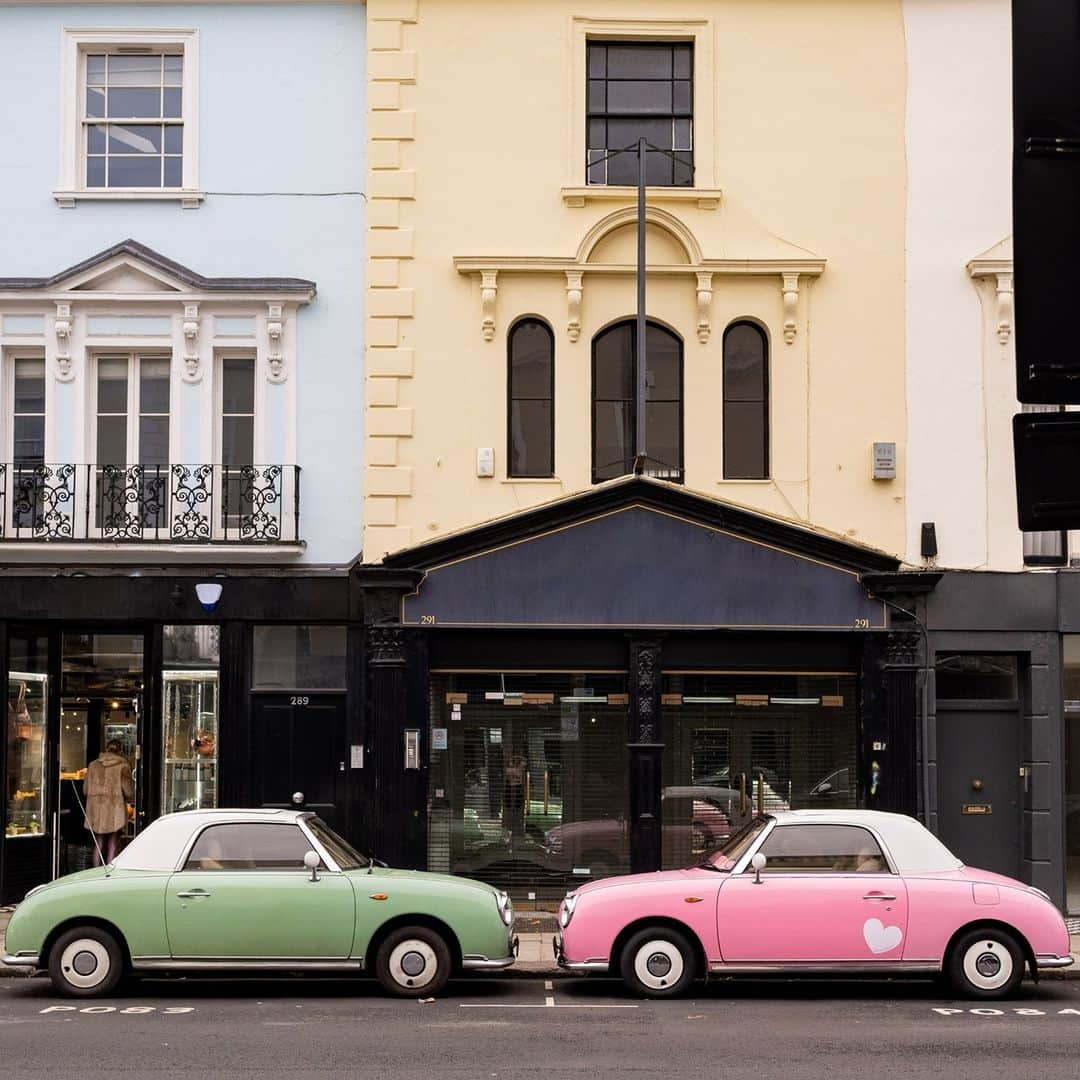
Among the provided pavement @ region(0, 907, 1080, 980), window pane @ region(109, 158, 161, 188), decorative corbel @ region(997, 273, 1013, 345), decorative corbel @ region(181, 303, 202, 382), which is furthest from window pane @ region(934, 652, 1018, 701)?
window pane @ region(109, 158, 161, 188)

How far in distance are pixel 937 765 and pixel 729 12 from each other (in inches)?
346

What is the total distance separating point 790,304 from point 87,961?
33.5 feet

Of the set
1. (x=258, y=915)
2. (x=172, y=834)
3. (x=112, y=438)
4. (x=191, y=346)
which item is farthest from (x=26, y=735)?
(x=258, y=915)

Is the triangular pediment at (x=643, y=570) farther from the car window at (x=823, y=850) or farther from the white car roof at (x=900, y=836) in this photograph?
the car window at (x=823, y=850)

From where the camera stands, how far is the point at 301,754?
17.6 metres

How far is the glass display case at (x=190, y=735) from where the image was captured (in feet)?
58.4

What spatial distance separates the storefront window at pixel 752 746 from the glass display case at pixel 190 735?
5045 mm

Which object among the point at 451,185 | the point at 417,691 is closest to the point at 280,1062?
the point at 417,691

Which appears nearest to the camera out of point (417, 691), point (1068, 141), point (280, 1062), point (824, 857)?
point (1068, 141)

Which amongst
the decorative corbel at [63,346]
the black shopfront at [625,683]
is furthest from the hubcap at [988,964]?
the decorative corbel at [63,346]

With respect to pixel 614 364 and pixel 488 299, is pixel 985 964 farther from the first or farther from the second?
pixel 488 299

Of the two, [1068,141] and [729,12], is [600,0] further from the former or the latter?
[1068,141]

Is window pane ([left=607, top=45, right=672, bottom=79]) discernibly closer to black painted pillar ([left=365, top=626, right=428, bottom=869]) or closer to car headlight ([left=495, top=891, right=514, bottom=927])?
black painted pillar ([left=365, top=626, right=428, bottom=869])

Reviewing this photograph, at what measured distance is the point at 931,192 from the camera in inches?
711
